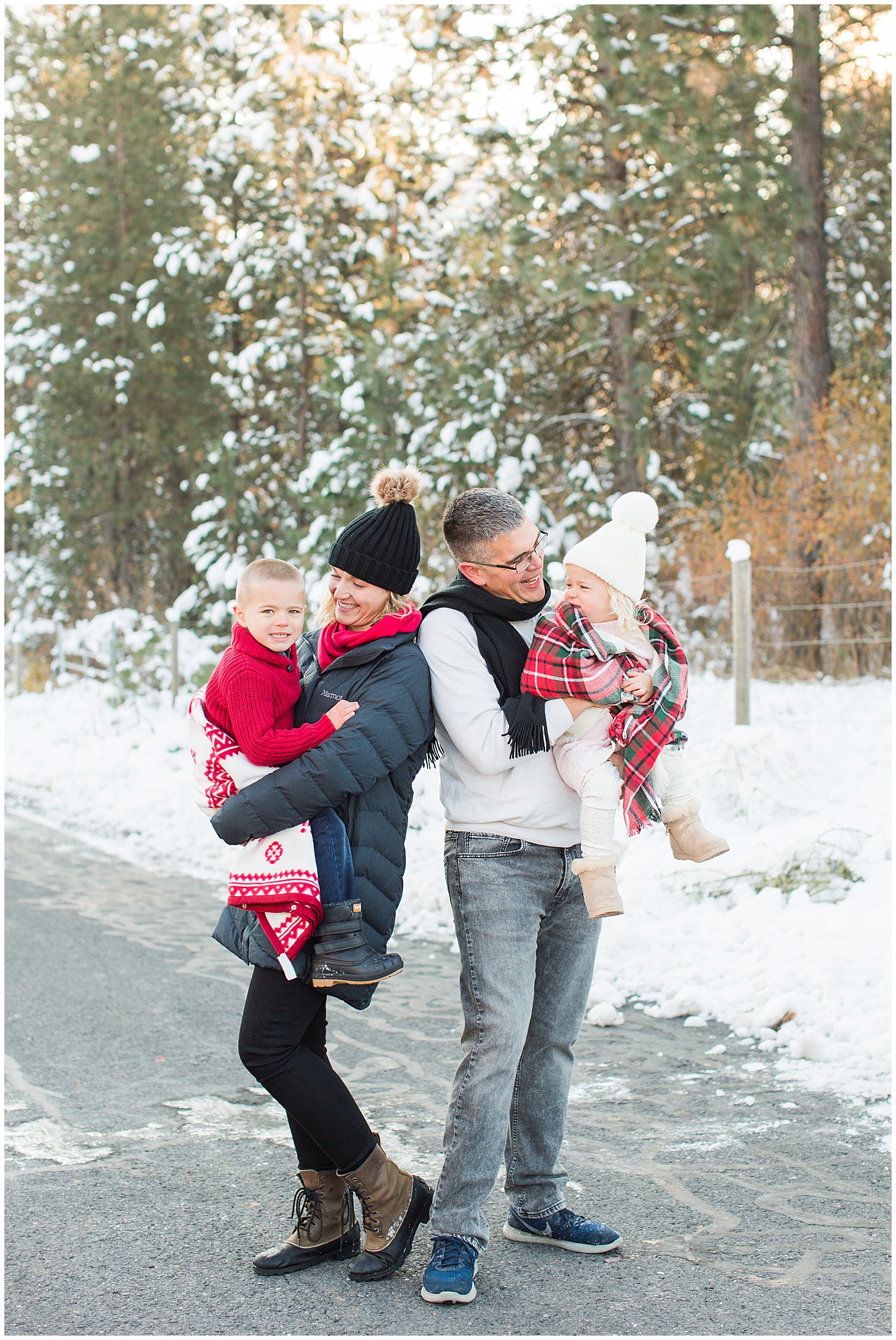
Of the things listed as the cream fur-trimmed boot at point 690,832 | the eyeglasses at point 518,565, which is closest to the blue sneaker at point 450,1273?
the cream fur-trimmed boot at point 690,832

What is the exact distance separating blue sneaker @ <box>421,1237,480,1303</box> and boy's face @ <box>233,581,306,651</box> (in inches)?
61.7

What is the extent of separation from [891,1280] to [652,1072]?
5.57 ft

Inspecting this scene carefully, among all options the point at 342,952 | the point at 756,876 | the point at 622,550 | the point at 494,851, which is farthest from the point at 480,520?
the point at 756,876

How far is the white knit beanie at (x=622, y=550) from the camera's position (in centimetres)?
327

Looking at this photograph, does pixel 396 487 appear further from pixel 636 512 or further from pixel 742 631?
pixel 742 631

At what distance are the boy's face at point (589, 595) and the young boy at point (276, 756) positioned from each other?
0.64 m

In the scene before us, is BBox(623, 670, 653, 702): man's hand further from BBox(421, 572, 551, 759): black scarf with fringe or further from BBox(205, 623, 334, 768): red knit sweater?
BBox(205, 623, 334, 768): red knit sweater

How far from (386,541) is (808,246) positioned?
14.1m

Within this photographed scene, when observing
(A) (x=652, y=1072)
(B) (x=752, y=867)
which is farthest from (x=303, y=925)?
(B) (x=752, y=867)

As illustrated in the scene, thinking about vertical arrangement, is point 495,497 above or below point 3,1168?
above

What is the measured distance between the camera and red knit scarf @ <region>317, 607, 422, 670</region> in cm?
329

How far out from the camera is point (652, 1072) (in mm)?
4840

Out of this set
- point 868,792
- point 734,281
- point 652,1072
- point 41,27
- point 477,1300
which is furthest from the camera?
point 41,27

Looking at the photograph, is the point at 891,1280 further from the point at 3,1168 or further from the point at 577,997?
the point at 3,1168
